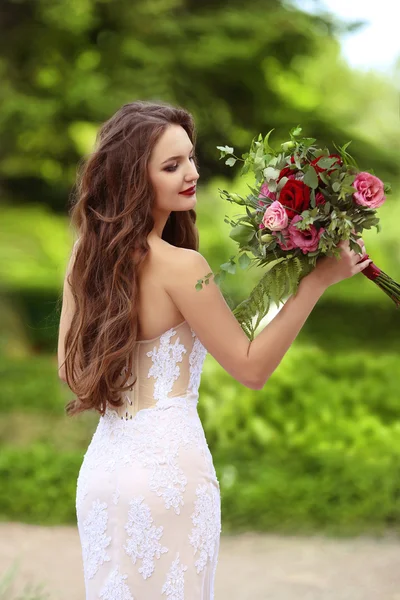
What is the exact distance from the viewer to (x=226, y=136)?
973cm

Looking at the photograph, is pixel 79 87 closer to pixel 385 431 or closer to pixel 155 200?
pixel 385 431

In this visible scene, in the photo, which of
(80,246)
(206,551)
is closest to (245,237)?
(80,246)

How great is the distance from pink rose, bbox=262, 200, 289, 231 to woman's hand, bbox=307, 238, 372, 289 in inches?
5.6

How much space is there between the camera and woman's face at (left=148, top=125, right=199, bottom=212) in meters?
2.21

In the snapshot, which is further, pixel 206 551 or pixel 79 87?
pixel 79 87

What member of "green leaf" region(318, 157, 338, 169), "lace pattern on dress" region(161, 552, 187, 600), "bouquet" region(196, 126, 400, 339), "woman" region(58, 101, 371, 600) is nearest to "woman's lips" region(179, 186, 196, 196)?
"woman" region(58, 101, 371, 600)

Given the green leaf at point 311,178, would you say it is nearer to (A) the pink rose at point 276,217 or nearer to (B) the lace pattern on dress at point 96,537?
(A) the pink rose at point 276,217

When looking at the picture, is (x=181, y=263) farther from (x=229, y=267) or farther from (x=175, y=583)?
(x=175, y=583)

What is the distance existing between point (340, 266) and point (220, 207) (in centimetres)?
728

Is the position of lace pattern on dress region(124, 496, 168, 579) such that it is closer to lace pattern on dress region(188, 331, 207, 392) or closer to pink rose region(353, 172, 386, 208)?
lace pattern on dress region(188, 331, 207, 392)

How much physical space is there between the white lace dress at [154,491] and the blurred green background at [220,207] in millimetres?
3439

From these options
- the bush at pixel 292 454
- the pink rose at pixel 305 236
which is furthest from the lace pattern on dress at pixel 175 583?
the bush at pixel 292 454

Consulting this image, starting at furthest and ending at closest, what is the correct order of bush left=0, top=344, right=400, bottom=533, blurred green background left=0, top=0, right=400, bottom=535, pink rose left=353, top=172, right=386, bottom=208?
1. blurred green background left=0, top=0, right=400, bottom=535
2. bush left=0, top=344, right=400, bottom=533
3. pink rose left=353, top=172, right=386, bottom=208

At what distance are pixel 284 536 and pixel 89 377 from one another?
11.4 feet
